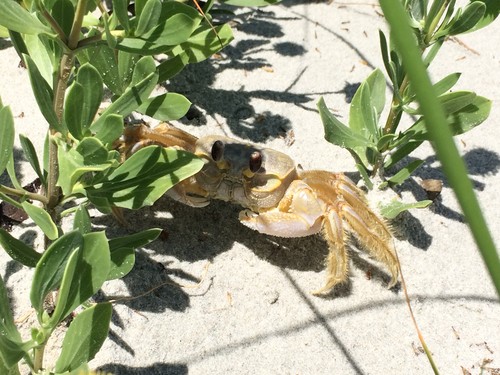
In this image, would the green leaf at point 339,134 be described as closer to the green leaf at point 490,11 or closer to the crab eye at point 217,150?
the crab eye at point 217,150

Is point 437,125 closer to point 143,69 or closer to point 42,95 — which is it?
point 42,95

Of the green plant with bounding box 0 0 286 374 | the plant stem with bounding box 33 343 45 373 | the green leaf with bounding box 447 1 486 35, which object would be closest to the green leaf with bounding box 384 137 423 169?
the green leaf with bounding box 447 1 486 35

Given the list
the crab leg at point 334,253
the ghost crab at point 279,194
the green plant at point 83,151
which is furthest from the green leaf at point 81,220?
the crab leg at point 334,253

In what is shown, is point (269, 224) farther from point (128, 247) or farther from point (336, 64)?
point (336, 64)

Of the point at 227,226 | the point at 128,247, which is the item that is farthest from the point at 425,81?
the point at 227,226

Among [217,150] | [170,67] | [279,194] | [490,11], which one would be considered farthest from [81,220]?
[490,11]

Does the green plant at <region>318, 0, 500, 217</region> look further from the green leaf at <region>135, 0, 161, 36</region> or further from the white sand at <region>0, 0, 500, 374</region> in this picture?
the green leaf at <region>135, 0, 161, 36</region>
